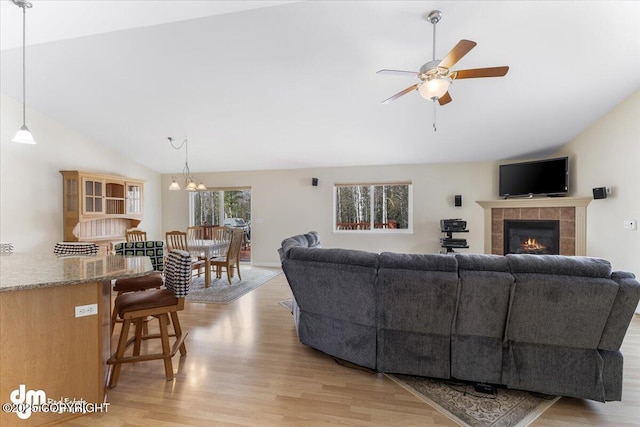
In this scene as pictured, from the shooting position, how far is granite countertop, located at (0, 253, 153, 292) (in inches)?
59.9

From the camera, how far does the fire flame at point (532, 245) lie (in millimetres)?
4895

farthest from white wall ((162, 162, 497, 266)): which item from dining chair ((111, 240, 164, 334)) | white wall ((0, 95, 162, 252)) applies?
dining chair ((111, 240, 164, 334))

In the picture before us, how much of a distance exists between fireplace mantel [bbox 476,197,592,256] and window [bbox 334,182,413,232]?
145 cm

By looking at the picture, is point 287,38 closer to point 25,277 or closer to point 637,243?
point 25,277

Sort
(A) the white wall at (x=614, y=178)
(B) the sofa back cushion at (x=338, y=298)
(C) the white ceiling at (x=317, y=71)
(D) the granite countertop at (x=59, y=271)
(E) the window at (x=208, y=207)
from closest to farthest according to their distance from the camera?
(D) the granite countertop at (x=59, y=271) < (B) the sofa back cushion at (x=338, y=298) < (C) the white ceiling at (x=317, y=71) < (A) the white wall at (x=614, y=178) < (E) the window at (x=208, y=207)

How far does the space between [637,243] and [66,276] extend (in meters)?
5.81

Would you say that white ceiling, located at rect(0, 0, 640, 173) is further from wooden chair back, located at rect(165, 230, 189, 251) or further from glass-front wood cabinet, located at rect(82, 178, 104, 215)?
wooden chair back, located at rect(165, 230, 189, 251)

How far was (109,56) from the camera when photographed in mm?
3143

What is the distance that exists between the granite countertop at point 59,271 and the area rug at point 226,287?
6.31ft

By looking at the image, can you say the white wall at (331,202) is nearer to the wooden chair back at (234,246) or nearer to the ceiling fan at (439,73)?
the wooden chair back at (234,246)

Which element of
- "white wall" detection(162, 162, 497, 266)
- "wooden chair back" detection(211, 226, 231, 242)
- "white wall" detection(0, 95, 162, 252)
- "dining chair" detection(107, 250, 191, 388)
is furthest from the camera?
"white wall" detection(162, 162, 497, 266)

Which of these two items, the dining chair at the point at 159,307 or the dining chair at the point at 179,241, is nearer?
the dining chair at the point at 159,307

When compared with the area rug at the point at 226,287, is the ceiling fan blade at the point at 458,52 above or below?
above

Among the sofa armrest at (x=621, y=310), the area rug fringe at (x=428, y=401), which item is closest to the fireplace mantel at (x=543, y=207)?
the sofa armrest at (x=621, y=310)
